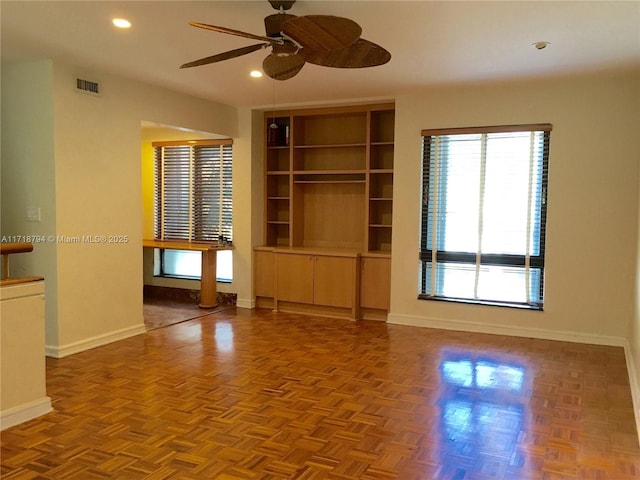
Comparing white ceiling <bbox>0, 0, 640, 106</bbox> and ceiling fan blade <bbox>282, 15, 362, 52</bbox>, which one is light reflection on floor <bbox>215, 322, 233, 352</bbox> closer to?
white ceiling <bbox>0, 0, 640, 106</bbox>

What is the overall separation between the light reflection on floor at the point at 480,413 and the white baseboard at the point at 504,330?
891 millimetres

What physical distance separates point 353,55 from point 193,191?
4676mm

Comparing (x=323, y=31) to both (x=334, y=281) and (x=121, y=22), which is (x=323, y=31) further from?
(x=334, y=281)

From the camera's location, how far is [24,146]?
467 centimetres

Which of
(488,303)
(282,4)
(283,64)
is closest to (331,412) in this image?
(283,64)

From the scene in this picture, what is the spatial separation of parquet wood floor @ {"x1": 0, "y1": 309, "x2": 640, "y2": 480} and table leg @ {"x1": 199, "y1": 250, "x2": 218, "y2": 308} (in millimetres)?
1493

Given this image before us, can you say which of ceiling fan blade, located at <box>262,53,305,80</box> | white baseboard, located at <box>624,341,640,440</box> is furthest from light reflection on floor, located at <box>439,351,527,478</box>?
ceiling fan blade, located at <box>262,53,305,80</box>

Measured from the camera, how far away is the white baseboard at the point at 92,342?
4.64 meters

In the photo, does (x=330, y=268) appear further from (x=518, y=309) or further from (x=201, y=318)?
(x=518, y=309)

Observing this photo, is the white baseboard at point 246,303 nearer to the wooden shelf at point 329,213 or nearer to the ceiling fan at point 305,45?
the wooden shelf at point 329,213

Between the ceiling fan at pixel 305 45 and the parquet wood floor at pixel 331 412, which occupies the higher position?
the ceiling fan at pixel 305 45

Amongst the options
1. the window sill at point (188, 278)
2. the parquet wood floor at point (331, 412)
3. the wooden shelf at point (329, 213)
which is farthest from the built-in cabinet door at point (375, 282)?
the window sill at point (188, 278)

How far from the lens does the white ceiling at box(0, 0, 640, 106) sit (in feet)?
10.8

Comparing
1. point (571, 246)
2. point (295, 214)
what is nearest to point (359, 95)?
point (295, 214)
